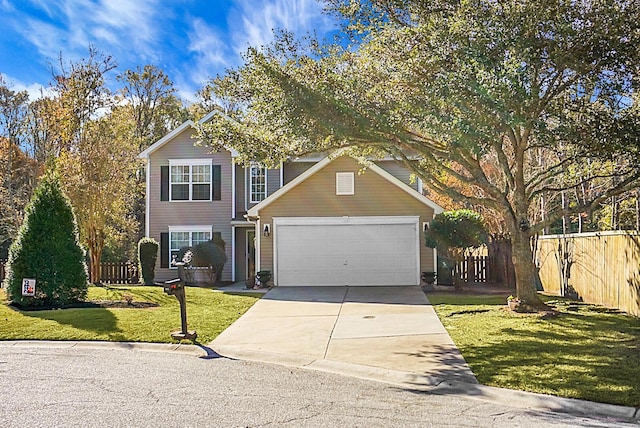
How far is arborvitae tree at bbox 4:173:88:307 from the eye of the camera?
1328cm

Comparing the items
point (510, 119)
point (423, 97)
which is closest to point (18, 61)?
point (423, 97)

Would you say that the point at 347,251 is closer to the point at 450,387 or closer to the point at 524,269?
the point at 524,269

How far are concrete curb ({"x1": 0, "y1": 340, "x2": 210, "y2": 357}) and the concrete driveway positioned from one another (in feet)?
1.44

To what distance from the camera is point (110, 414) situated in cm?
571

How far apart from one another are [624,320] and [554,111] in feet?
14.0

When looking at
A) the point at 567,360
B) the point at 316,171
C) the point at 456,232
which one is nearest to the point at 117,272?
the point at 316,171

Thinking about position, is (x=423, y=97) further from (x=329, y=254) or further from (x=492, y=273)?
(x=492, y=273)

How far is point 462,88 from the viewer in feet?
33.4

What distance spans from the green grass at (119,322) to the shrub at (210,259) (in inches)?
240

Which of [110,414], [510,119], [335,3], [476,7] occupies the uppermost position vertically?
[335,3]

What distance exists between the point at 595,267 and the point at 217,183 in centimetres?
1406

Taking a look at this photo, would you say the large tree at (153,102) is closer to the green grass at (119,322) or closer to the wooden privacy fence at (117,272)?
the wooden privacy fence at (117,272)

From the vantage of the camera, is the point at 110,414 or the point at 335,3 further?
the point at 335,3

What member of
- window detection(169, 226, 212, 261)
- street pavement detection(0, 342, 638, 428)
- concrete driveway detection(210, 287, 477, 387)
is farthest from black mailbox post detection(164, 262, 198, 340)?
window detection(169, 226, 212, 261)
